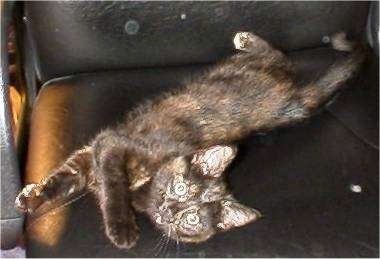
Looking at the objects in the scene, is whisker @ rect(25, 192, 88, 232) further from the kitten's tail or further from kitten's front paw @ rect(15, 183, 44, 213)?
the kitten's tail

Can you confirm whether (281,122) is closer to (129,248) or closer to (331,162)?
(331,162)

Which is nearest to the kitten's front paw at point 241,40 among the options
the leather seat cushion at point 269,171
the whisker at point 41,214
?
the leather seat cushion at point 269,171

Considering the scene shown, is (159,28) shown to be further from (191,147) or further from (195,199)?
(195,199)

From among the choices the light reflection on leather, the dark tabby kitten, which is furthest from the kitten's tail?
the light reflection on leather

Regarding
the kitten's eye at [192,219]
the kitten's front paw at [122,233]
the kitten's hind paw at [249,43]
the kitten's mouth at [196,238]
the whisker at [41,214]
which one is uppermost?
the kitten's hind paw at [249,43]

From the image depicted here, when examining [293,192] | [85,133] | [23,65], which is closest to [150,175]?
[85,133]

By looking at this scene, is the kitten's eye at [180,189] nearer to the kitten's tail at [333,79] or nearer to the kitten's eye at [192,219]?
the kitten's eye at [192,219]

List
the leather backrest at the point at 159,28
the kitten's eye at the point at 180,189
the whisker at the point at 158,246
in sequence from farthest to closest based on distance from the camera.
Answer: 1. the leather backrest at the point at 159,28
2. the kitten's eye at the point at 180,189
3. the whisker at the point at 158,246
